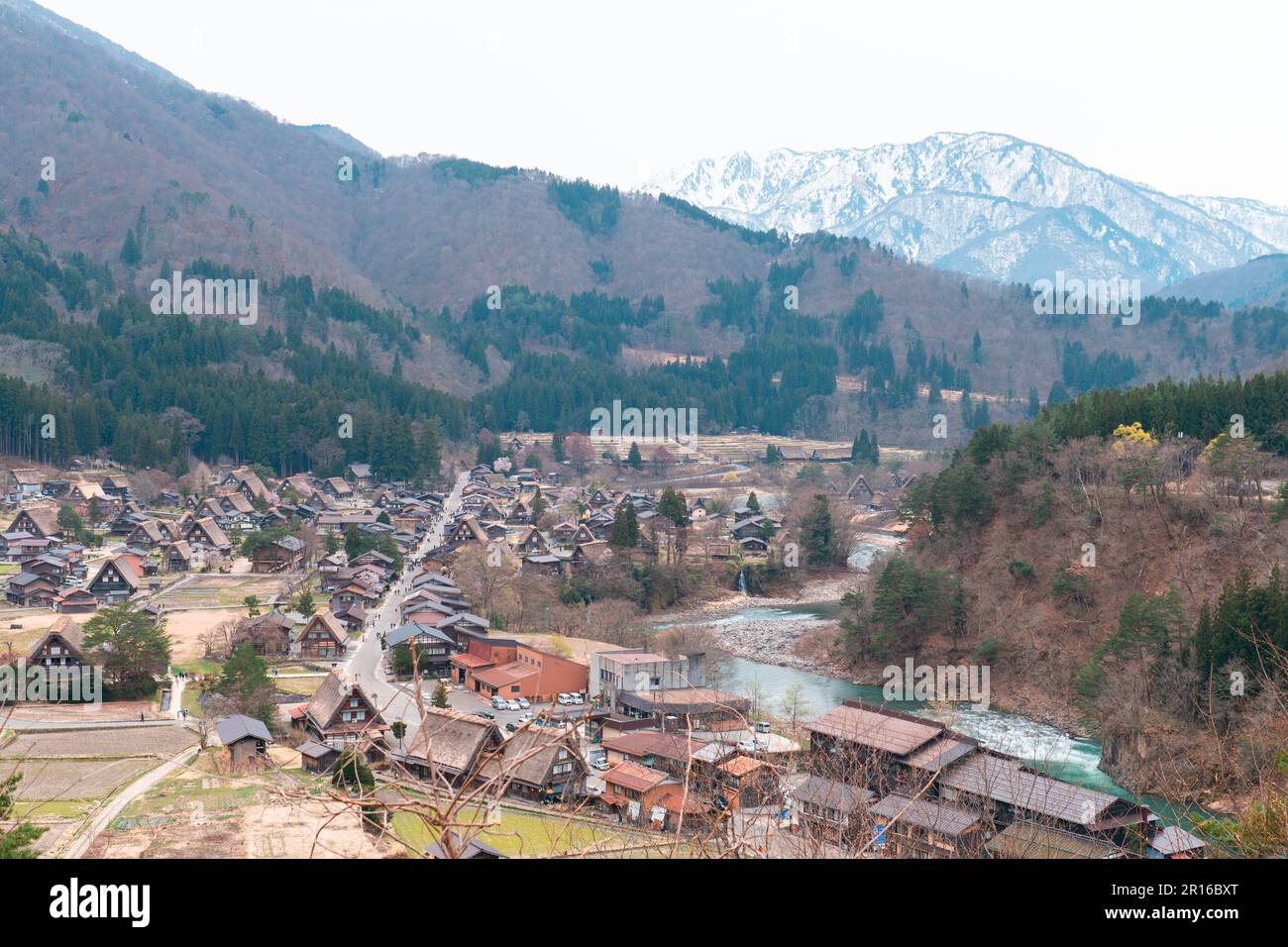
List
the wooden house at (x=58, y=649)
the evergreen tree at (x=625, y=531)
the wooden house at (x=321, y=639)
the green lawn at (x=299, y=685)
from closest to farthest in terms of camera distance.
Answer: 1. the wooden house at (x=58, y=649)
2. the green lawn at (x=299, y=685)
3. the wooden house at (x=321, y=639)
4. the evergreen tree at (x=625, y=531)

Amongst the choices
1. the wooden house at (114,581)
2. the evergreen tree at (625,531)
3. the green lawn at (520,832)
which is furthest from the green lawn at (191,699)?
the evergreen tree at (625,531)

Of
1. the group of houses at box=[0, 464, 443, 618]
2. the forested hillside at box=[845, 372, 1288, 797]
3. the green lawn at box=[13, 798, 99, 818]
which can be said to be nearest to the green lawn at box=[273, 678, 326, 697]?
the group of houses at box=[0, 464, 443, 618]

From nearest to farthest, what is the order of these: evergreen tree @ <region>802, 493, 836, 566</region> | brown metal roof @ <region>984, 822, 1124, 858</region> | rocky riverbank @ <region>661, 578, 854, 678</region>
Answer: brown metal roof @ <region>984, 822, 1124, 858</region> < rocky riverbank @ <region>661, 578, 854, 678</region> < evergreen tree @ <region>802, 493, 836, 566</region>

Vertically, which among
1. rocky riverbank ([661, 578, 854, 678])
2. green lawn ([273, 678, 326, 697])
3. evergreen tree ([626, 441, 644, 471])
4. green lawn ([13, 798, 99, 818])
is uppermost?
evergreen tree ([626, 441, 644, 471])

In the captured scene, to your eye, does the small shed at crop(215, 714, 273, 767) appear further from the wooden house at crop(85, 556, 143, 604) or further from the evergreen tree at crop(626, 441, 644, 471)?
the evergreen tree at crop(626, 441, 644, 471)

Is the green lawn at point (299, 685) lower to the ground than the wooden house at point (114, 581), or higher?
lower

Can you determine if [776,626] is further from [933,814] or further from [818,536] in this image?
[933,814]

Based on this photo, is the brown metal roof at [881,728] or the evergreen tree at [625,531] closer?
the brown metal roof at [881,728]

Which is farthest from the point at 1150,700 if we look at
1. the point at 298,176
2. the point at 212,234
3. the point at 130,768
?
the point at 298,176

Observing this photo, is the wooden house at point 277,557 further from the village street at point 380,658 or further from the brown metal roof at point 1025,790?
the brown metal roof at point 1025,790
